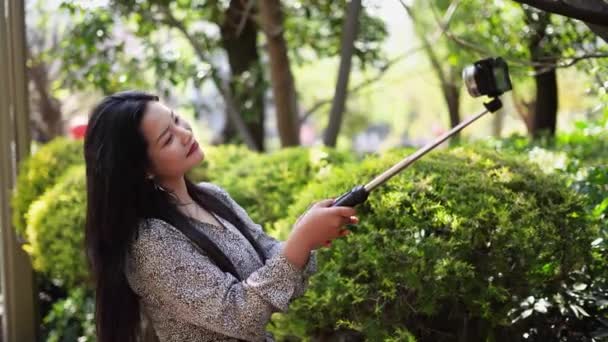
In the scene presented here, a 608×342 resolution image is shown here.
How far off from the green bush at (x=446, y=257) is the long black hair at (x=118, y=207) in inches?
31.3

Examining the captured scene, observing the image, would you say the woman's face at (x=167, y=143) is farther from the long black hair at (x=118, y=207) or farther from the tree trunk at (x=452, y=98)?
the tree trunk at (x=452, y=98)

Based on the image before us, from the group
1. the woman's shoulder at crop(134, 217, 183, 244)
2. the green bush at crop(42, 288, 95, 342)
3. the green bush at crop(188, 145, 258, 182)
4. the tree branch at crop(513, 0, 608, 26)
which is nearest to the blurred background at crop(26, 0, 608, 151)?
the green bush at crop(188, 145, 258, 182)

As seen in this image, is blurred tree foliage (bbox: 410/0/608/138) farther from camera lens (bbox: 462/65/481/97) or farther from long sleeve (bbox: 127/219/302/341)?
long sleeve (bbox: 127/219/302/341)

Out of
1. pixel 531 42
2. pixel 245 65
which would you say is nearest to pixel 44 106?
pixel 245 65

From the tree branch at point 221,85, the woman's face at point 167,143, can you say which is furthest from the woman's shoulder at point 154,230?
the tree branch at point 221,85

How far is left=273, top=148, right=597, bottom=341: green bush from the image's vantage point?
3025 millimetres

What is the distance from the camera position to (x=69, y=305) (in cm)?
603

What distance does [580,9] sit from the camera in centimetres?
253

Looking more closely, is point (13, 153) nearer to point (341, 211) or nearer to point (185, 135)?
point (185, 135)

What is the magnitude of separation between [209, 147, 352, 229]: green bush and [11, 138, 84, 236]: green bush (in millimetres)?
1358

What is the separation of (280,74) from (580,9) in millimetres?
4990

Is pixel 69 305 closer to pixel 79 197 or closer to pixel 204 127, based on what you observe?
pixel 79 197

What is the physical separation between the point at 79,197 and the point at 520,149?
2717mm

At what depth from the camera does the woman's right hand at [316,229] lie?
2.17 meters
